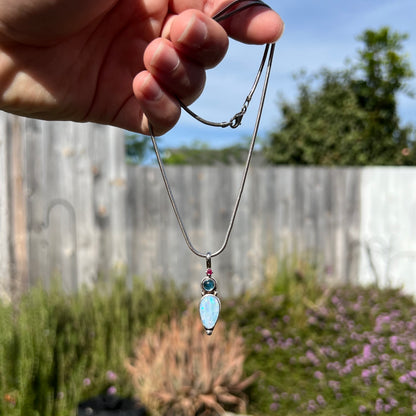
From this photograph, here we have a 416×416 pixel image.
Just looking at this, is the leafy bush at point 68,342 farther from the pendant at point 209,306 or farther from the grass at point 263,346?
the pendant at point 209,306

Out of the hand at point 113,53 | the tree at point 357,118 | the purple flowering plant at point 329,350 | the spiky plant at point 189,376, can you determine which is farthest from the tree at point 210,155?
the hand at point 113,53

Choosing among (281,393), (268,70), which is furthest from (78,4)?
(281,393)

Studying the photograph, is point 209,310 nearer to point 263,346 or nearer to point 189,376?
point 189,376

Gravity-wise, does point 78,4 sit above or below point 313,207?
above

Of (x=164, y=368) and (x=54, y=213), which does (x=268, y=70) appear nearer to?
(x=164, y=368)

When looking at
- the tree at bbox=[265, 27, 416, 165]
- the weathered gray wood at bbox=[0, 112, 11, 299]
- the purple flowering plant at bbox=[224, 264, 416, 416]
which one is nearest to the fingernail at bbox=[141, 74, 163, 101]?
the purple flowering plant at bbox=[224, 264, 416, 416]

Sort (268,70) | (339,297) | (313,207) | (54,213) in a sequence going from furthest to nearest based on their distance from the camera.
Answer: (313,207), (339,297), (54,213), (268,70)

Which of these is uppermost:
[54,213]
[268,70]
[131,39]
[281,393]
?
[131,39]
